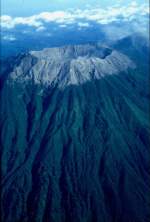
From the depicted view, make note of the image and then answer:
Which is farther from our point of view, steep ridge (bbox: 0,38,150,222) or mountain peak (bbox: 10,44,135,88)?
mountain peak (bbox: 10,44,135,88)

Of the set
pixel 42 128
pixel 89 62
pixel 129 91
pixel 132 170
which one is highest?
pixel 89 62

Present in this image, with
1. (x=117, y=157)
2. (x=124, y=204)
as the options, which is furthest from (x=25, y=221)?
(x=117, y=157)

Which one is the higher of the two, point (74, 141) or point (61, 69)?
point (61, 69)

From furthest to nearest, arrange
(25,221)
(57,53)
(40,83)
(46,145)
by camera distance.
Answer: (57,53)
(40,83)
(46,145)
(25,221)

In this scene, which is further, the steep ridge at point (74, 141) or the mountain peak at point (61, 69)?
the mountain peak at point (61, 69)

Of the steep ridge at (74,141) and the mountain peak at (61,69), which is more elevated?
the mountain peak at (61,69)

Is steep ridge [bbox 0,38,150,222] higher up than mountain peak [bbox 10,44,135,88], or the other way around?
mountain peak [bbox 10,44,135,88]

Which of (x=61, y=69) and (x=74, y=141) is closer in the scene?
(x=74, y=141)

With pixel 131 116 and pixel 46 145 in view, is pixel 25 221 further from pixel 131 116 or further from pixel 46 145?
pixel 131 116
